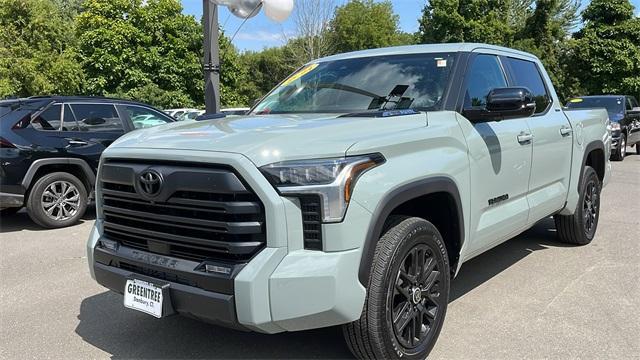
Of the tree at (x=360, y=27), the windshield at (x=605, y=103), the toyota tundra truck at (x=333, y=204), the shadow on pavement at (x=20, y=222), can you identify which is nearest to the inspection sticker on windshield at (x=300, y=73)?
the toyota tundra truck at (x=333, y=204)

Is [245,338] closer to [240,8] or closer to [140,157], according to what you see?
[140,157]

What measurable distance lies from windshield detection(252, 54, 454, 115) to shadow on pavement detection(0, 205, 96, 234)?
4.46 meters

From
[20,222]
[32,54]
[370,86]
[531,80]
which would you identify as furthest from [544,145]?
[32,54]

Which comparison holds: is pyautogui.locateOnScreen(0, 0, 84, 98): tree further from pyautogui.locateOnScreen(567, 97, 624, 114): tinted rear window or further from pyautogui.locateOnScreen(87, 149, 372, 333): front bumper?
pyautogui.locateOnScreen(87, 149, 372, 333): front bumper

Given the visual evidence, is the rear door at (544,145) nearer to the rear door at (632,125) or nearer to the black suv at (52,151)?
the black suv at (52,151)

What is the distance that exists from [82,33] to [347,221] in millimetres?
29993

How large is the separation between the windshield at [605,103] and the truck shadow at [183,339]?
42.9 ft

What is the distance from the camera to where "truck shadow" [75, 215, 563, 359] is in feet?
11.2

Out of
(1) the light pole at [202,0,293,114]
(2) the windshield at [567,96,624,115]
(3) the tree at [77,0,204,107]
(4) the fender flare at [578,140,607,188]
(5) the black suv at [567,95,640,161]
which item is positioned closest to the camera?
(4) the fender flare at [578,140,607,188]

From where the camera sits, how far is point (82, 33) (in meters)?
28.8

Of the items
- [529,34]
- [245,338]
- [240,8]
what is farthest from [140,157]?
[529,34]

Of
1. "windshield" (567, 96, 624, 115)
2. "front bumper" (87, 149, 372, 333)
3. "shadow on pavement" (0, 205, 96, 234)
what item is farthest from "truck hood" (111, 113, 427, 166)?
"windshield" (567, 96, 624, 115)

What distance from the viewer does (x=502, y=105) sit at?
11.9 feet

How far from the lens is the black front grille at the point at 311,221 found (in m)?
2.62
